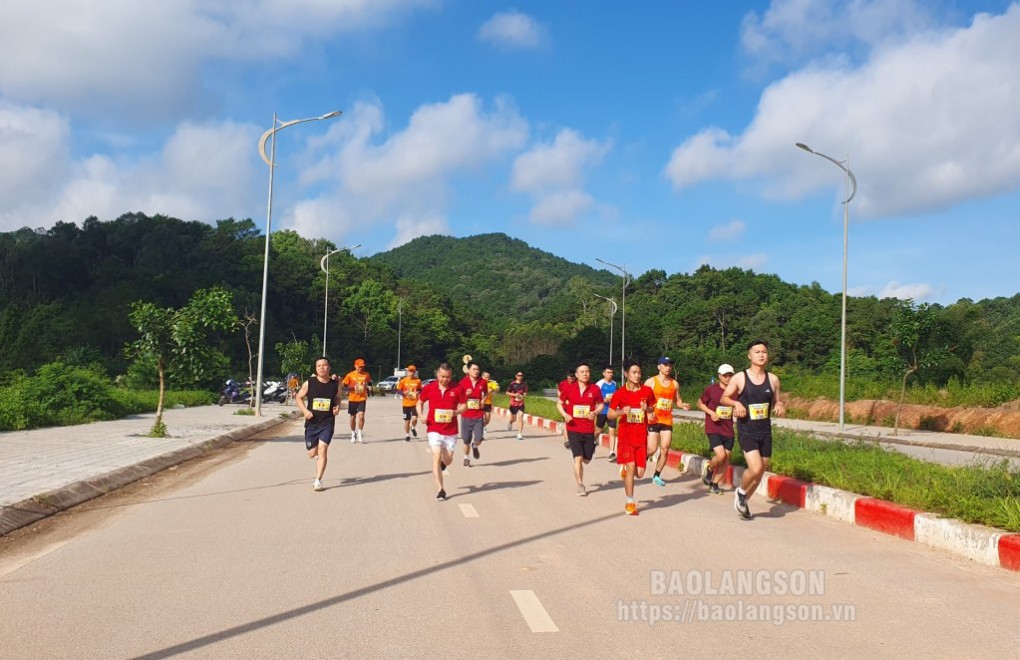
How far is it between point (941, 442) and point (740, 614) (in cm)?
1930

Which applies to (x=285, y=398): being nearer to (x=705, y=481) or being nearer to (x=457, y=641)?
(x=705, y=481)

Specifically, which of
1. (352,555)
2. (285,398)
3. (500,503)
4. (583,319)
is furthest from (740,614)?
(583,319)

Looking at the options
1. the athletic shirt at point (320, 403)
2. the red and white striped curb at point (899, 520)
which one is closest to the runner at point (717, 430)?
the red and white striped curb at point (899, 520)

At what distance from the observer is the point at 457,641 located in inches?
194

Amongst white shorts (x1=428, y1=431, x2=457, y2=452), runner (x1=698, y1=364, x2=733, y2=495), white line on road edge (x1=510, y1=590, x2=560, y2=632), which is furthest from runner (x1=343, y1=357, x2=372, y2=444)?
white line on road edge (x1=510, y1=590, x2=560, y2=632)

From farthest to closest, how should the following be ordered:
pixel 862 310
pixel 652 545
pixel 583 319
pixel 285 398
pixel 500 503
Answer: pixel 583 319, pixel 862 310, pixel 285 398, pixel 500 503, pixel 652 545

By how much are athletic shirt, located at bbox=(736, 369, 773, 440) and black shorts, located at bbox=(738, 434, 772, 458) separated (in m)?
0.02

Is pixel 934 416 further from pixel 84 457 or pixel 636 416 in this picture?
pixel 84 457

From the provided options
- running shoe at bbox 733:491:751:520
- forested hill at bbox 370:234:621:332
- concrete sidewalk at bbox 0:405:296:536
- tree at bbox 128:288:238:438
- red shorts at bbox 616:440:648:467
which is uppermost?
forested hill at bbox 370:234:621:332

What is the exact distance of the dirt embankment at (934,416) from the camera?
82.8 feet

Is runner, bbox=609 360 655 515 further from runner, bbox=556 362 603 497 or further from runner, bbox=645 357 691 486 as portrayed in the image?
runner, bbox=645 357 691 486

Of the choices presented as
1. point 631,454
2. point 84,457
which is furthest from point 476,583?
point 84,457

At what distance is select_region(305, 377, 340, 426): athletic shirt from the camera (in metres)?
11.6

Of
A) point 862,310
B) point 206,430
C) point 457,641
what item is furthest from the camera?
point 862,310
